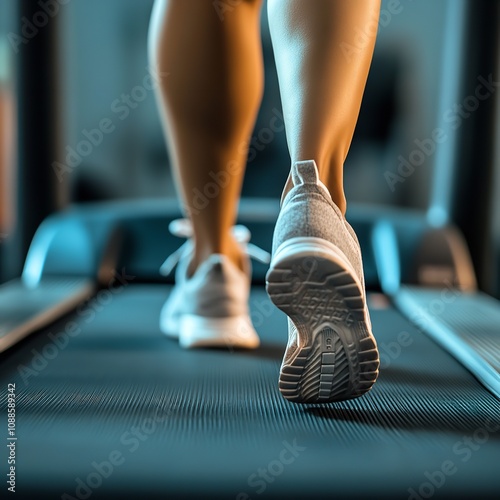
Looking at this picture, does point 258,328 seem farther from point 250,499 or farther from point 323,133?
point 250,499

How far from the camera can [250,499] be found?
691 mm

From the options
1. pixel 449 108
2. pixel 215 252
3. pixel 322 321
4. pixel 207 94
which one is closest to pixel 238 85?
pixel 207 94

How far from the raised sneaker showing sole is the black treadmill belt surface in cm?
5

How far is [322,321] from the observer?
0.87 metres

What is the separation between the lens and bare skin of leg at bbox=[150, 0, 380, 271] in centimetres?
91

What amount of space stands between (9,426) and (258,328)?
0.74 meters

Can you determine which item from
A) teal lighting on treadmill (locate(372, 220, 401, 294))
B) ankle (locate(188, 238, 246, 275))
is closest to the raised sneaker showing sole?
ankle (locate(188, 238, 246, 275))

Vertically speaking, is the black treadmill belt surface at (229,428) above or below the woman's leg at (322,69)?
below

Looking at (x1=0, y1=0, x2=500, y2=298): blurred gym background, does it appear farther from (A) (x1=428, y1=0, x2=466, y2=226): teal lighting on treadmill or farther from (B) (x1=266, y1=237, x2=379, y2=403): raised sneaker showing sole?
(B) (x1=266, y1=237, x2=379, y2=403): raised sneaker showing sole

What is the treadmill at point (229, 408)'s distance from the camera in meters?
0.72

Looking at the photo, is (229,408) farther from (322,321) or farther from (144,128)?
(144,128)

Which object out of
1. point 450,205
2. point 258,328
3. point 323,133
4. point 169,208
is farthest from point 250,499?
point 450,205

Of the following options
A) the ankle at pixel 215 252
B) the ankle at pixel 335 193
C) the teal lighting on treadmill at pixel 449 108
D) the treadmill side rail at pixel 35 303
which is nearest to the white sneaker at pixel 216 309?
the ankle at pixel 215 252

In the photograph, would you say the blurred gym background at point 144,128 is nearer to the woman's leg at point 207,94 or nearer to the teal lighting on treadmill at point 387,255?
the teal lighting on treadmill at point 387,255
